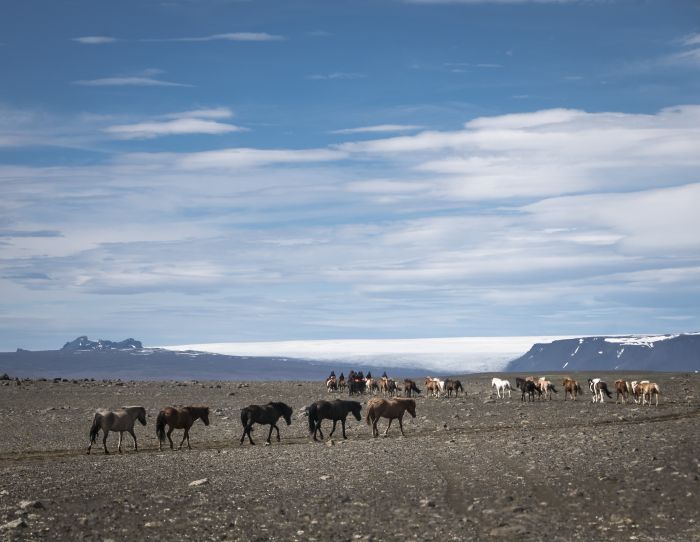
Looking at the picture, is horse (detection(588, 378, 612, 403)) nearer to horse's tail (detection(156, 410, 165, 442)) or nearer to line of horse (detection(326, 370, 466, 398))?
line of horse (detection(326, 370, 466, 398))

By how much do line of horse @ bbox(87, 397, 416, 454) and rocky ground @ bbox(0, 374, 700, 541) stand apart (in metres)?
0.68

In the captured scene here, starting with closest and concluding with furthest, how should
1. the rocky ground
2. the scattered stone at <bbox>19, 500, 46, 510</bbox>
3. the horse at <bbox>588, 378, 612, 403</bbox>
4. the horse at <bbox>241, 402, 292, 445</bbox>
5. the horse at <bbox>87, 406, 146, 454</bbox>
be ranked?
the rocky ground → the scattered stone at <bbox>19, 500, 46, 510</bbox> → the horse at <bbox>87, 406, 146, 454</bbox> → the horse at <bbox>241, 402, 292, 445</bbox> → the horse at <bbox>588, 378, 612, 403</bbox>

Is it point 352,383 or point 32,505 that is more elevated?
point 352,383

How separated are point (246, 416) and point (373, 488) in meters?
12.7

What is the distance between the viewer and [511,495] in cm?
1666

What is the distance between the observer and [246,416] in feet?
98.2

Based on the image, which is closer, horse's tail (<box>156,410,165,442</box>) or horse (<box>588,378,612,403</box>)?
horse's tail (<box>156,410,165,442</box>)

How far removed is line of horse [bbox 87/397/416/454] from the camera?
28.2 meters

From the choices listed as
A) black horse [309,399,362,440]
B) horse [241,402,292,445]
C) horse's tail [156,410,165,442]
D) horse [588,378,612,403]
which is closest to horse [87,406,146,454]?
horse's tail [156,410,165,442]

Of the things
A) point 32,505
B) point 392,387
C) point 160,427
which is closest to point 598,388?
point 392,387

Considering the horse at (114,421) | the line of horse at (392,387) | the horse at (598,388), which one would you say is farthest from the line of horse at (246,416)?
the line of horse at (392,387)

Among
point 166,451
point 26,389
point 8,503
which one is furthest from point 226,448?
point 26,389

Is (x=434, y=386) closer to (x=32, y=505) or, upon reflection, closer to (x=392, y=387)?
(x=392, y=387)

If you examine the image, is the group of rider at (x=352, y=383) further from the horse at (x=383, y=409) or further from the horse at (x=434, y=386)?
the horse at (x=383, y=409)
